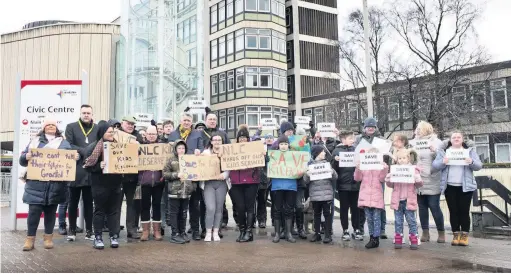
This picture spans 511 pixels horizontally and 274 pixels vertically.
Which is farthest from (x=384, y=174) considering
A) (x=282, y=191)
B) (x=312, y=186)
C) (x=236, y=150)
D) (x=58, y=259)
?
(x=58, y=259)

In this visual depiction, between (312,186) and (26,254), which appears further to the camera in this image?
(312,186)

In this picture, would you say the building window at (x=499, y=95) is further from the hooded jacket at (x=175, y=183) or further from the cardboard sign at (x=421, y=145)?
the hooded jacket at (x=175, y=183)

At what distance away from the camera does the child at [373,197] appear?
8430 mm

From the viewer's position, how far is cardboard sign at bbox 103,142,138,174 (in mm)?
7848

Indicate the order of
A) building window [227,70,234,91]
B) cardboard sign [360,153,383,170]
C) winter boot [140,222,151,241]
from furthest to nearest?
building window [227,70,234,91]
winter boot [140,222,151,241]
cardboard sign [360,153,383,170]

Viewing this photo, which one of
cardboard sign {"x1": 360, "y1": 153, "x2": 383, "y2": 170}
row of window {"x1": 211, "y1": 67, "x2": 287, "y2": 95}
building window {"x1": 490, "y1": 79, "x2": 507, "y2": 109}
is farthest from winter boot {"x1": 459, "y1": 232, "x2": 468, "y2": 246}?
row of window {"x1": 211, "y1": 67, "x2": 287, "y2": 95}

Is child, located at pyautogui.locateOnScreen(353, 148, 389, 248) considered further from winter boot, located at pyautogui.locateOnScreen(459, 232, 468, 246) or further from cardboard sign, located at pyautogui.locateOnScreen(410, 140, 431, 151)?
winter boot, located at pyautogui.locateOnScreen(459, 232, 468, 246)

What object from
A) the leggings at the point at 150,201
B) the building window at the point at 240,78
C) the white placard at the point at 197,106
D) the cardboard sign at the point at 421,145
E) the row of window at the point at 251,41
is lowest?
the leggings at the point at 150,201

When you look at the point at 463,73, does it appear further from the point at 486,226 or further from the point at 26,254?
the point at 26,254

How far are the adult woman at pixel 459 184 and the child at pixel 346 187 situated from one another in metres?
1.57

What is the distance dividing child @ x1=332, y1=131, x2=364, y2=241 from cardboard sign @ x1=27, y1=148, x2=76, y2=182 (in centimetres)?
489

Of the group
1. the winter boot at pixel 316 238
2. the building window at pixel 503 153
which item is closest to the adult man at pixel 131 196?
the winter boot at pixel 316 238

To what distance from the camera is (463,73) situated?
30.5 meters

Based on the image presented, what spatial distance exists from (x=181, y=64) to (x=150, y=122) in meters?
19.1
